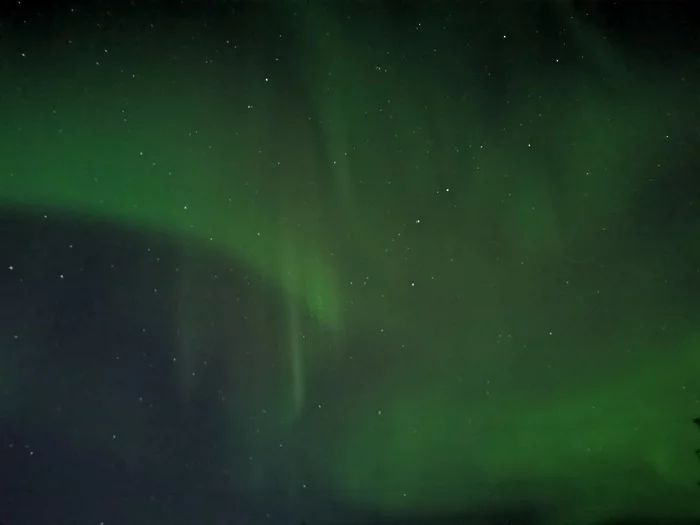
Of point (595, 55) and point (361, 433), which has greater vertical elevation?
point (595, 55)

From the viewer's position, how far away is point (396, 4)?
859 mm

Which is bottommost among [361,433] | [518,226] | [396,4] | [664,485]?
[664,485]

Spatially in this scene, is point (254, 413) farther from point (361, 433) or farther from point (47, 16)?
point (47, 16)

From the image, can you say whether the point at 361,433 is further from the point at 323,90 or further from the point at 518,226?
the point at 323,90

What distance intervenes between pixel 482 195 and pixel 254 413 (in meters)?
0.41

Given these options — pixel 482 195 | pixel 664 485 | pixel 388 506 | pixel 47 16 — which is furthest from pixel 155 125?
pixel 664 485

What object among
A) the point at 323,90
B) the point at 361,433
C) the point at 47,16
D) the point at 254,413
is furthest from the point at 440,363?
the point at 47,16

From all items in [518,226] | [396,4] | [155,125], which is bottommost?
[518,226]

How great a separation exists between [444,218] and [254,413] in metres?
0.35

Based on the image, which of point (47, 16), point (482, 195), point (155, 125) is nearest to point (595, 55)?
point (482, 195)

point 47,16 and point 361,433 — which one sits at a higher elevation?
point 47,16

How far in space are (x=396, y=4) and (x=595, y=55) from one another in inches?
10.6

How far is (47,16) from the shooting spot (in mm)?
818

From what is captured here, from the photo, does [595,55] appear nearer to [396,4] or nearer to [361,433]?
[396,4]
